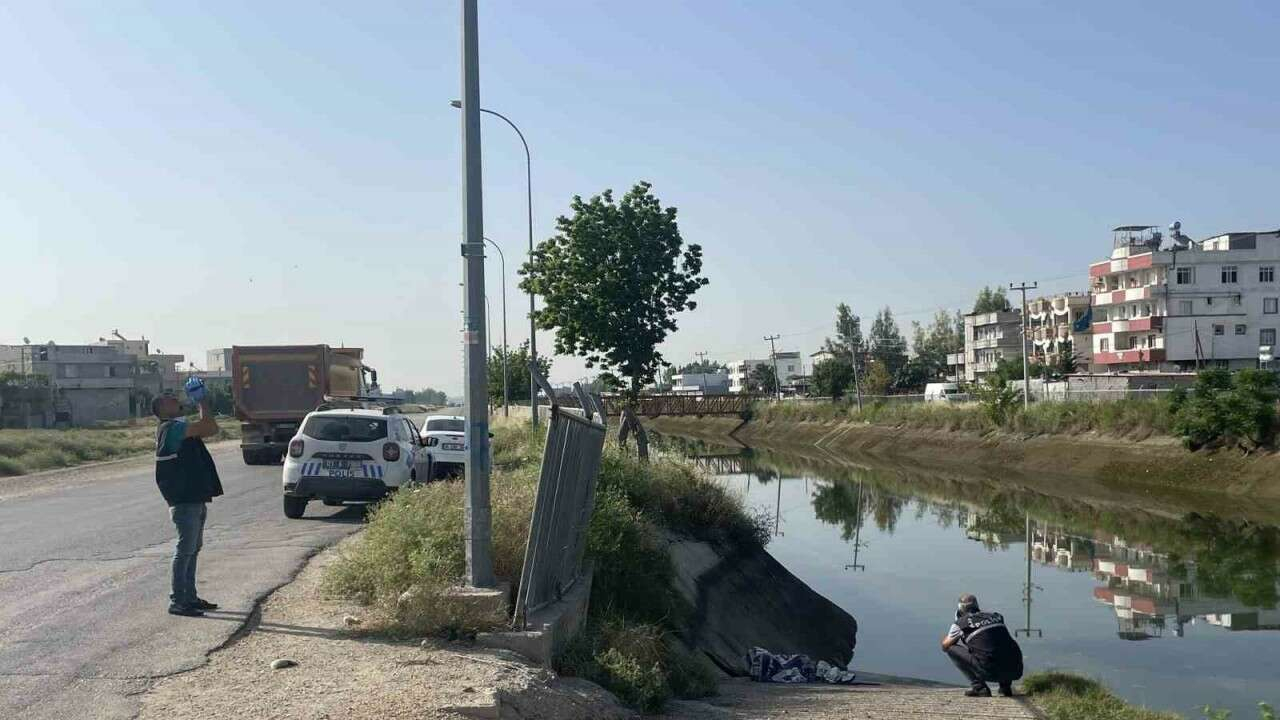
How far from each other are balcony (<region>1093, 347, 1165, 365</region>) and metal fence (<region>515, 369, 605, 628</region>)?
273ft

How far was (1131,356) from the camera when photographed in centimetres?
8856

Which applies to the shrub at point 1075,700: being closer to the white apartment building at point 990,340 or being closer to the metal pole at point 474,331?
the metal pole at point 474,331

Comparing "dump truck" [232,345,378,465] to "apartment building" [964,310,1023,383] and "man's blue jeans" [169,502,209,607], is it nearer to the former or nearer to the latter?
"man's blue jeans" [169,502,209,607]

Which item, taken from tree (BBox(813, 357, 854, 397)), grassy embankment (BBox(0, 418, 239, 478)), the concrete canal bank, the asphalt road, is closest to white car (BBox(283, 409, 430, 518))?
Result: the asphalt road

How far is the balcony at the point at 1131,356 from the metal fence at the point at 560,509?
83081 mm

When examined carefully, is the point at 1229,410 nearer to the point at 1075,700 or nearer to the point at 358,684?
the point at 1075,700

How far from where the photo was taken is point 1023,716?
1136cm

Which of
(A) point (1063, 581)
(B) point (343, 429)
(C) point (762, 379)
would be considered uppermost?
(C) point (762, 379)

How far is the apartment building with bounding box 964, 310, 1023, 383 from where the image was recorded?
411 ft

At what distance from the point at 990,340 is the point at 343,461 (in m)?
118

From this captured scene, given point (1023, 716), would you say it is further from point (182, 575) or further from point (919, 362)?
point (919, 362)

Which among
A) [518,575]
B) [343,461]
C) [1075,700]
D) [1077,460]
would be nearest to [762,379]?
[1077,460]

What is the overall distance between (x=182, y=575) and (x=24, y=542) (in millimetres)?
6567

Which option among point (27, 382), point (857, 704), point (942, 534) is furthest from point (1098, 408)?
point (27, 382)
